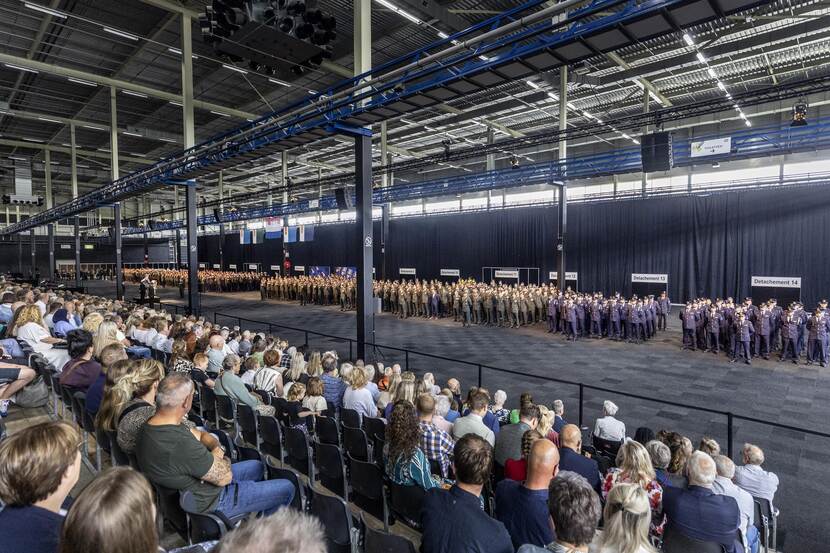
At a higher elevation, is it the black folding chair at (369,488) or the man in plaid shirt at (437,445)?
the man in plaid shirt at (437,445)

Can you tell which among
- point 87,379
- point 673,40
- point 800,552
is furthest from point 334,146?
point 800,552

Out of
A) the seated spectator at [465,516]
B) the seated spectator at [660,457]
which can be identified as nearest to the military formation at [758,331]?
the seated spectator at [660,457]

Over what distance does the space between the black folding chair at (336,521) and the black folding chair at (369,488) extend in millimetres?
783

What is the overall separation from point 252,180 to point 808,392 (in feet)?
139

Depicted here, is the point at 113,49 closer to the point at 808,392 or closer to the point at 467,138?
the point at 467,138

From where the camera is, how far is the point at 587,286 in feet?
74.3

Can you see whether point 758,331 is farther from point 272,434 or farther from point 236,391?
point 236,391

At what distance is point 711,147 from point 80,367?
16666mm

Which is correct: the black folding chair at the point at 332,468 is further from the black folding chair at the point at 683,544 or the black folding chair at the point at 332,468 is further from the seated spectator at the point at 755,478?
the seated spectator at the point at 755,478

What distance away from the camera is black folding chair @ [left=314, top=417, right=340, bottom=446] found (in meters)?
4.62

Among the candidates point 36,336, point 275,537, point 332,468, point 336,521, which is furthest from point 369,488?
point 36,336

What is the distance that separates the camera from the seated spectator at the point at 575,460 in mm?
3557

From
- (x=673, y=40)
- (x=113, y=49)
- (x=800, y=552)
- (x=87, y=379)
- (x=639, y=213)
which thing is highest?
(x=113, y=49)

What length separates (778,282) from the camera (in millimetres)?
17359
